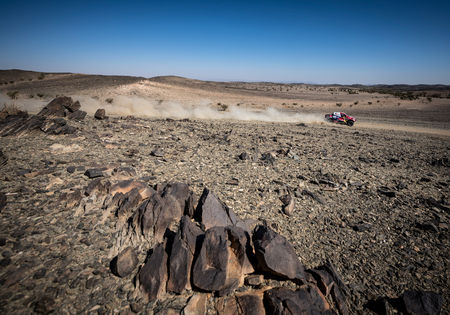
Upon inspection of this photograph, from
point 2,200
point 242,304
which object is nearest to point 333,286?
point 242,304

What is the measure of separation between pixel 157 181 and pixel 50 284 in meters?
4.14

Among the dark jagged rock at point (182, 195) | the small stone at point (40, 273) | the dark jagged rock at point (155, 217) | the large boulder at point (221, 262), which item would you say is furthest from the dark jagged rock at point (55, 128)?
the large boulder at point (221, 262)

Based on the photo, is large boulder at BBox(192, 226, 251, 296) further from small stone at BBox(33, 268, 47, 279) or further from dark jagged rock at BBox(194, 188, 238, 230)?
small stone at BBox(33, 268, 47, 279)

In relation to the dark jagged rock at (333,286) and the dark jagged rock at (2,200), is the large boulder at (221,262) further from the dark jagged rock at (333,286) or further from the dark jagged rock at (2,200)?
the dark jagged rock at (2,200)

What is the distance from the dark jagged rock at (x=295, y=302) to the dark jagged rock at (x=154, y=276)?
1835mm

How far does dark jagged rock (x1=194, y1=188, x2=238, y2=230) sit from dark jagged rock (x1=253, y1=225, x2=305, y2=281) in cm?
118

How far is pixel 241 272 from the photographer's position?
3.88 m

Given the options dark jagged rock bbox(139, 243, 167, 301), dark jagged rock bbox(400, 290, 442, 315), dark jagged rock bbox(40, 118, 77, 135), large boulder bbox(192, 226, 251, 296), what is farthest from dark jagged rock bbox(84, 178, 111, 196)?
dark jagged rock bbox(400, 290, 442, 315)

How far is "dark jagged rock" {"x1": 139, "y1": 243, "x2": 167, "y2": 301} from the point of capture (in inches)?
139

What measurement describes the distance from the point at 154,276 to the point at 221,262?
1220mm

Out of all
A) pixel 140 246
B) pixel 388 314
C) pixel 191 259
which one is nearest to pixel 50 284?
pixel 140 246

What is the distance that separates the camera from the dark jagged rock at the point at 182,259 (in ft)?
11.8

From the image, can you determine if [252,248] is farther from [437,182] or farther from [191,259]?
[437,182]

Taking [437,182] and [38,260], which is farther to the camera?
[437,182]
